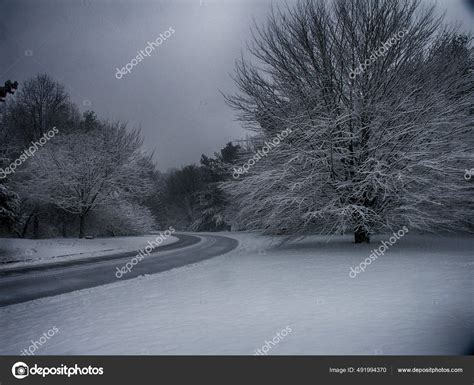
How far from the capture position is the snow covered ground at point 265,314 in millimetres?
3869

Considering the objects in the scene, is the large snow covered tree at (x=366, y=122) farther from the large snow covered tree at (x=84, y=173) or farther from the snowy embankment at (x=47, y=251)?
the large snow covered tree at (x=84, y=173)

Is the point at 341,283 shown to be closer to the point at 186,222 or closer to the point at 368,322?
the point at 368,322

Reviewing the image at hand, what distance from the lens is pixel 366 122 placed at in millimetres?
12156

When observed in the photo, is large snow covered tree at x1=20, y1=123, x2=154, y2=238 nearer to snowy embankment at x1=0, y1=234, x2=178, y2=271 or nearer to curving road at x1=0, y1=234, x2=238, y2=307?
snowy embankment at x1=0, y1=234, x2=178, y2=271

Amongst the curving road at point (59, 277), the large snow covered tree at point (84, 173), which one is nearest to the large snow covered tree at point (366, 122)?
the curving road at point (59, 277)

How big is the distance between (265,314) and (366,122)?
9.18 m

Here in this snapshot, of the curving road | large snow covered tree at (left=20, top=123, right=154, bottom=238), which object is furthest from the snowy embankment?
large snow covered tree at (left=20, top=123, right=154, bottom=238)

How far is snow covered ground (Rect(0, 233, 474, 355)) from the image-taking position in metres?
3.87

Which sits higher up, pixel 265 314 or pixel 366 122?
pixel 366 122

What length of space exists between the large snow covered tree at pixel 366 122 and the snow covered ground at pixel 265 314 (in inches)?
144

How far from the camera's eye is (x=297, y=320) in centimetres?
470

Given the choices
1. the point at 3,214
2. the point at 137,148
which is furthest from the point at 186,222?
the point at 3,214

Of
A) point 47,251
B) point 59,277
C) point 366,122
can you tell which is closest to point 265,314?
point 59,277

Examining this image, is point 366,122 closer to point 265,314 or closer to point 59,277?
point 265,314
